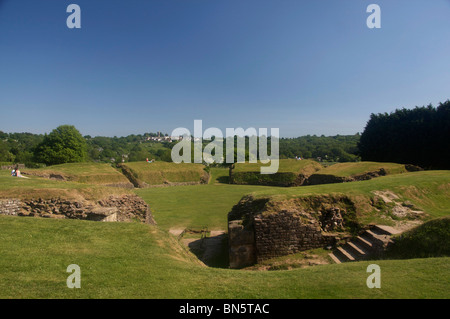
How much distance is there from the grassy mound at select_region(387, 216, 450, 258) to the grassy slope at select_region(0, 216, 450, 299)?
1.57 meters

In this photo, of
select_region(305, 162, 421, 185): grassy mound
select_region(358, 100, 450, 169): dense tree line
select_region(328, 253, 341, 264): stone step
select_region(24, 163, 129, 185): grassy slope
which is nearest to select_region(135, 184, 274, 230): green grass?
select_region(328, 253, 341, 264): stone step

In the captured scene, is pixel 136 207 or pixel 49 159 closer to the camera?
pixel 136 207

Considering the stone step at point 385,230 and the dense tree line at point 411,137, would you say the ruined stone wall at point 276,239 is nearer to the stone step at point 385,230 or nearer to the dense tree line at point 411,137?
the stone step at point 385,230

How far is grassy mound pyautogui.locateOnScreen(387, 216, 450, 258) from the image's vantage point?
7.20 m

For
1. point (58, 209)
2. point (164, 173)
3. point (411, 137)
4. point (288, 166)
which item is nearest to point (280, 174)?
point (288, 166)

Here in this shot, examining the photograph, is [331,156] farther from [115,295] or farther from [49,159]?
[115,295]

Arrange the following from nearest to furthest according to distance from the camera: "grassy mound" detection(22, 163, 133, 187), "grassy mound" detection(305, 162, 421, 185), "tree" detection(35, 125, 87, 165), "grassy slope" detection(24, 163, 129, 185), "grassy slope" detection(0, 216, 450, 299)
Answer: "grassy slope" detection(0, 216, 450, 299) → "grassy mound" detection(305, 162, 421, 185) → "grassy mound" detection(22, 163, 133, 187) → "grassy slope" detection(24, 163, 129, 185) → "tree" detection(35, 125, 87, 165)

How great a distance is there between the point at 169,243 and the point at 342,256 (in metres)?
6.64

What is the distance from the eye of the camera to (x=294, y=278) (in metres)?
5.24

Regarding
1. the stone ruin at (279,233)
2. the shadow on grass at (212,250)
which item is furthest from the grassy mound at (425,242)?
the shadow on grass at (212,250)

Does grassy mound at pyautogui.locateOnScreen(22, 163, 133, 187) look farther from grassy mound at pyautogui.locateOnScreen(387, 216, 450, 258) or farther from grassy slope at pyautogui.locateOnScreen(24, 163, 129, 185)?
grassy mound at pyautogui.locateOnScreen(387, 216, 450, 258)

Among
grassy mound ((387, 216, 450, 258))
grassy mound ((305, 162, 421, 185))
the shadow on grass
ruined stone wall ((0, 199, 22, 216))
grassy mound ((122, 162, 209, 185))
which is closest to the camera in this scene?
grassy mound ((387, 216, 450, 258))

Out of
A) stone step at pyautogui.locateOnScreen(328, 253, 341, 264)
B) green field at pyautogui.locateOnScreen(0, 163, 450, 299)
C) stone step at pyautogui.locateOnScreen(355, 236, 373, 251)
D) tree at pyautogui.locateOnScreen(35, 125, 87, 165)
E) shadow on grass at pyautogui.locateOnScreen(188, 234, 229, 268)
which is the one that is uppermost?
tree at pyautogui.locateOnScreen(35, 125, 87, 165)

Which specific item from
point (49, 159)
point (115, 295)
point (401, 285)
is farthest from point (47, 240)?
point (49, 159)
